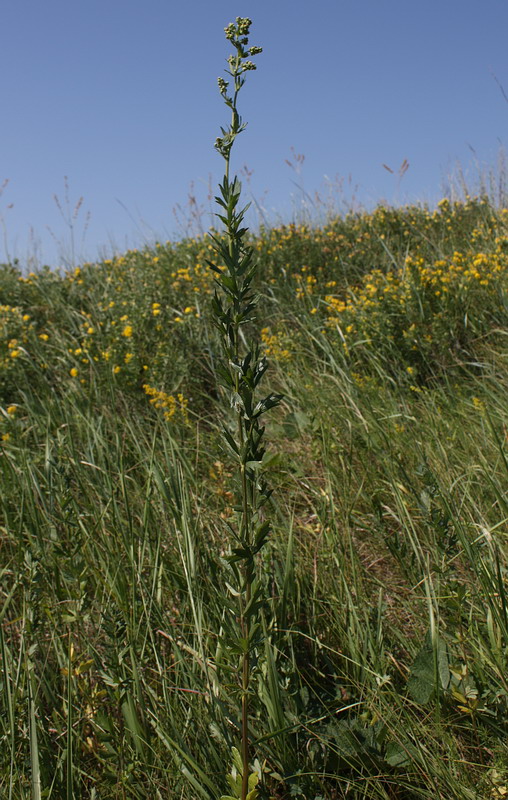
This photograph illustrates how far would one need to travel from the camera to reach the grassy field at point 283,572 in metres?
1.37

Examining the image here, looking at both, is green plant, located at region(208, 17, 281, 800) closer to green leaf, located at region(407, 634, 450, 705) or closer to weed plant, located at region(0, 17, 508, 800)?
weed plant, located at region(0, 17, 508, 800)

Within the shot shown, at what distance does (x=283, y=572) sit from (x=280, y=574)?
1.5 inches

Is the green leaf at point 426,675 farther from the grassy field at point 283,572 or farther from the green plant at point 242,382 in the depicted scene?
the green plant at point 242,382

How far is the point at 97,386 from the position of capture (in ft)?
11.7

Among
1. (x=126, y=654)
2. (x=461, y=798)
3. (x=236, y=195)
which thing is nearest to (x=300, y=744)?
(x=461, y=798)

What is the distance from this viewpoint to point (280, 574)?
70.9 inches

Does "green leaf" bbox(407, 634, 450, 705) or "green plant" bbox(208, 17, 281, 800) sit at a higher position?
"green plant" bbox(208, 17, 281, 800)

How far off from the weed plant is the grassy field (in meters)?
0.01

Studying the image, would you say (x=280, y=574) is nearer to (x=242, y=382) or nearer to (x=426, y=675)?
(x=426, y=675)

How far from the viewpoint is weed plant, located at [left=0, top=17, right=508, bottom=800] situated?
1362 mm

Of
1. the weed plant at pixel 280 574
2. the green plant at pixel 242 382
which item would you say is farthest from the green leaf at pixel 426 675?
the green plant at pixel 242 382

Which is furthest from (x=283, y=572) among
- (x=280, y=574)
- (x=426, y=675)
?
(x=426, y=675)

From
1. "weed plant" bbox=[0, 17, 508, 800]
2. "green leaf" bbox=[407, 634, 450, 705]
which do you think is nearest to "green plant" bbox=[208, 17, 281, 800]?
"weed plant" bbox=[0, 17, 508, 800]

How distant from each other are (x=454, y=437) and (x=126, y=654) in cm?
164
